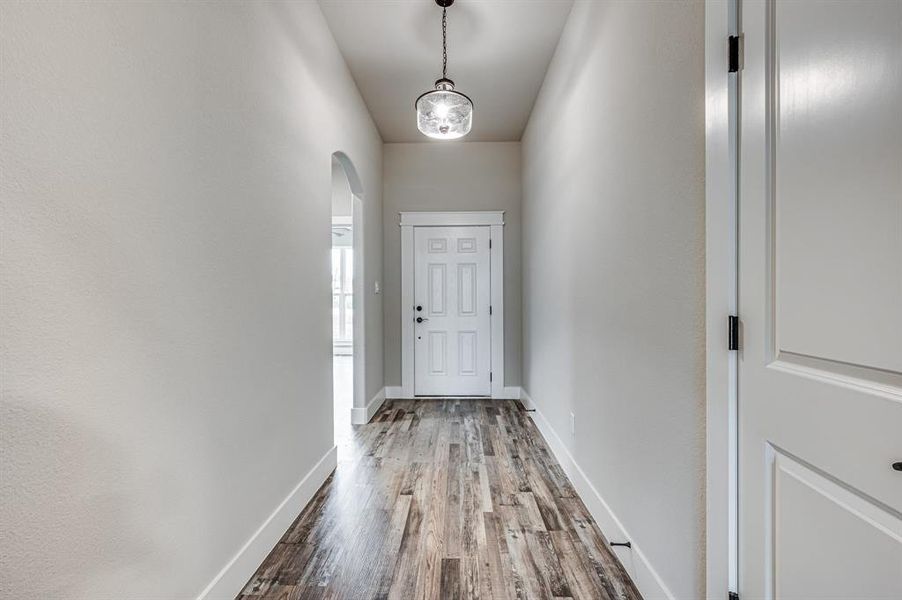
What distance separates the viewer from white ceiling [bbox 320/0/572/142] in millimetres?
2636

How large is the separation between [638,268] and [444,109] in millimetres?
1897

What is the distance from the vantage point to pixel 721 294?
1.13 metres

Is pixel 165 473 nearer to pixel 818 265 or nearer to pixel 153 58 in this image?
pixel 153 58

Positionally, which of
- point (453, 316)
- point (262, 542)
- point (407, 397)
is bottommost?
point (407, 397)

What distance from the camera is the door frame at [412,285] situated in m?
4.79

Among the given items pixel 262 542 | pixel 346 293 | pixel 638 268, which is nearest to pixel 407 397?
pixel 262 542

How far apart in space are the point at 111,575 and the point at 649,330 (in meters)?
1.73

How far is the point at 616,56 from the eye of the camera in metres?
1.91

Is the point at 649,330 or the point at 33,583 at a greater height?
the point at 649,330

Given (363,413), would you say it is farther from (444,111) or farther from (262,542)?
(444,111)

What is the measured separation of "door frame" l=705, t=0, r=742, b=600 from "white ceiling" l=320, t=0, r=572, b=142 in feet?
6.09

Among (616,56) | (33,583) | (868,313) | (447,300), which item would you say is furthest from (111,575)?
(447,300)

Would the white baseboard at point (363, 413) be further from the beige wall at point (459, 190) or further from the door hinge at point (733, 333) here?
the door hinge at point (733, 333)

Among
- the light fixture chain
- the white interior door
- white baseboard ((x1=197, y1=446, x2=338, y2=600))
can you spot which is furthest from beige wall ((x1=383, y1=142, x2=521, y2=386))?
the white interior door
